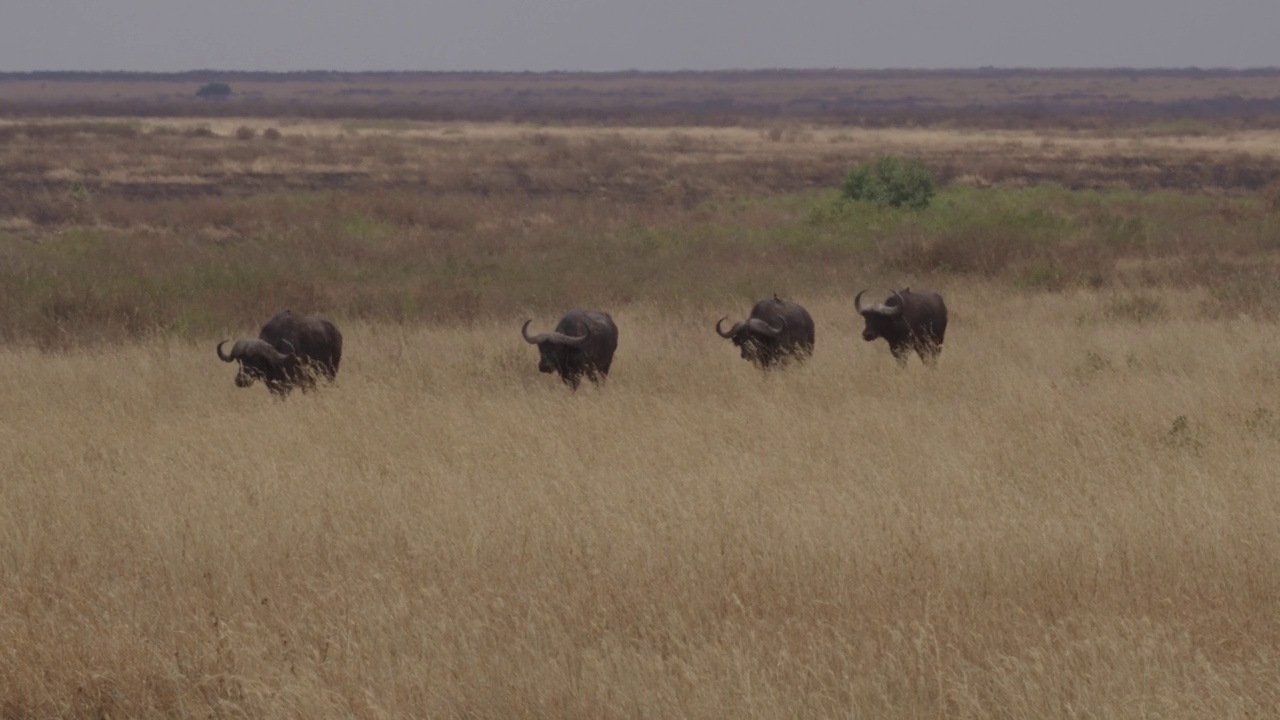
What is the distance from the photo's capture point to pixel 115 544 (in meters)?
7.50

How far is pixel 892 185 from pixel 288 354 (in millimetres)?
20914

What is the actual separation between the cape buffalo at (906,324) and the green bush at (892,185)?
16.6m

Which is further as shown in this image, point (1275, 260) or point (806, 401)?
point (1275, 260)

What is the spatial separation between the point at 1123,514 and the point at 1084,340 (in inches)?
310

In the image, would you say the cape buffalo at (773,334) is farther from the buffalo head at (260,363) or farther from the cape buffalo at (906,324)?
the buffalo head at (260,363)

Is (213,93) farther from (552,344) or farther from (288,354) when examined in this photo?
(552,344)

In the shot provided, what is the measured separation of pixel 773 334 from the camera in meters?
13.7

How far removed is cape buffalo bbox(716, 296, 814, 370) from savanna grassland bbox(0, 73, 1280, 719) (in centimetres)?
40

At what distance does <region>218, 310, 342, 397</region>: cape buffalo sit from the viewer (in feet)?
41.1

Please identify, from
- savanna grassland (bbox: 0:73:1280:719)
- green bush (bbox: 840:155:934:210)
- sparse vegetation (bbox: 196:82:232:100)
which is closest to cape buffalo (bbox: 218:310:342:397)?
savanna grassland (bbox: 0:73:1280:719)

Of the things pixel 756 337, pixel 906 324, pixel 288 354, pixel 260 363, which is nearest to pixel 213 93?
pixel 288 354

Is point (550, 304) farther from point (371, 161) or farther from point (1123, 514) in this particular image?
point (371, 161)

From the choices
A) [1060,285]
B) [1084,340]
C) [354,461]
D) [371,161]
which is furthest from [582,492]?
[371,161]

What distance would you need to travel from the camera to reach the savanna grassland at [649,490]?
5.57 metres
